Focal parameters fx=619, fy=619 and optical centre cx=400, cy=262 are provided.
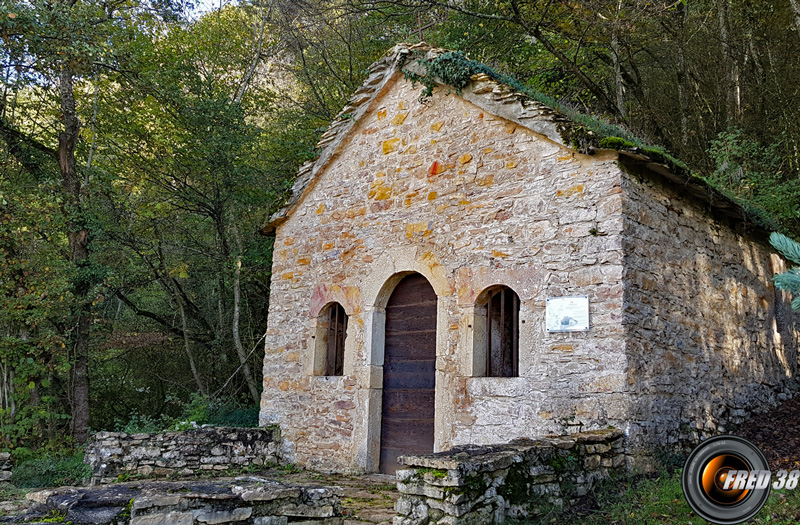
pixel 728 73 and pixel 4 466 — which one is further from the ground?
pixel 728 73

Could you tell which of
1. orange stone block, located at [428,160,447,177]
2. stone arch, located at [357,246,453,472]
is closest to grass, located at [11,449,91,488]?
stone arch, located at [357,246,453,472]

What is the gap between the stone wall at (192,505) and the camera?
3387 millimetres

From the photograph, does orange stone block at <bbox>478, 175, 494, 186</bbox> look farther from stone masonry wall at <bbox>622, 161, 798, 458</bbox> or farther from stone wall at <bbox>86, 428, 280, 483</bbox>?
stone wall at <bbox>86, 428, 280, 483</bbox>

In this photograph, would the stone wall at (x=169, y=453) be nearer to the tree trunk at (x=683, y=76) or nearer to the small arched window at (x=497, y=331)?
the small arched window at (x=497, y=331)

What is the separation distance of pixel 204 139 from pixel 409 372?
272 inches

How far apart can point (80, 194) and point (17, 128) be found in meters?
1.90

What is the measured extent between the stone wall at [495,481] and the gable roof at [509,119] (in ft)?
9.47

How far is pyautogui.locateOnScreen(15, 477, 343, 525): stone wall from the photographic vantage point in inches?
133

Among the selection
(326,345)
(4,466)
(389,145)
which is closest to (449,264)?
(389,145)

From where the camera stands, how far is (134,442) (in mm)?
7672

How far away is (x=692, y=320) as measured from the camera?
6832 mm

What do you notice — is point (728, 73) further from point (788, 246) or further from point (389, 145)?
point (788, 246)

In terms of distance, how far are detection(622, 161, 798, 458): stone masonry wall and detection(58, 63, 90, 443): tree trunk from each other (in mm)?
9248

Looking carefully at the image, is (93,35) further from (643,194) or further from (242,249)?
(643,194)
